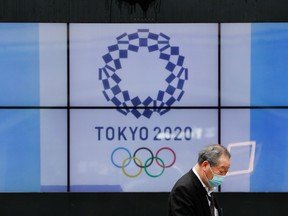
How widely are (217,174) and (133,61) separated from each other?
20.2 ft

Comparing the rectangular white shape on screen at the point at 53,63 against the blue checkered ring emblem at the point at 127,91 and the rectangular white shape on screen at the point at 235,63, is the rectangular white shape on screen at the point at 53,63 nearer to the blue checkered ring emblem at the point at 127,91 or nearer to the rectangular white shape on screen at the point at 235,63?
the blue checkered ring emblem at the point at 127,91

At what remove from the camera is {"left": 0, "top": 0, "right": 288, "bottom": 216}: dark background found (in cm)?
1083

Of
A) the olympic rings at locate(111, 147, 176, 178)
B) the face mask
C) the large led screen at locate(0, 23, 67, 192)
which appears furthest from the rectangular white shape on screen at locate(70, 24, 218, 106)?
the face mask

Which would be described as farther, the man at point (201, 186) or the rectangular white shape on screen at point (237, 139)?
the rectangular white shape on screen at point (237, 139)

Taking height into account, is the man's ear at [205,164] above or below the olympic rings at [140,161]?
above

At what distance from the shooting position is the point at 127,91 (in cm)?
1091

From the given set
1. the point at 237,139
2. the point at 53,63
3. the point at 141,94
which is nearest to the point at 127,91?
the point at 141,94

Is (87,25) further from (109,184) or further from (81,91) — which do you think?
(109,184)

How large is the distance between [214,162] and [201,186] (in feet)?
0.79

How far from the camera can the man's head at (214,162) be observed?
495 cm
